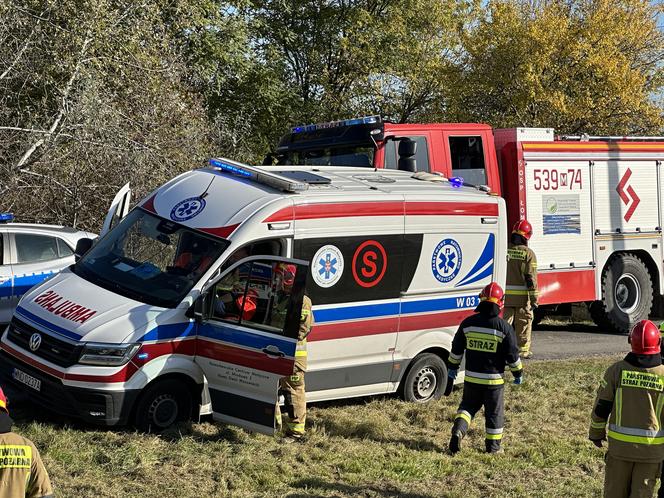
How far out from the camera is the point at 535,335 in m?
14.6

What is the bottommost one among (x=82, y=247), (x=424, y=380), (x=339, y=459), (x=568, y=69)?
(x=339, y=459)

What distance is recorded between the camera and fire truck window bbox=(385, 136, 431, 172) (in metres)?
12.0

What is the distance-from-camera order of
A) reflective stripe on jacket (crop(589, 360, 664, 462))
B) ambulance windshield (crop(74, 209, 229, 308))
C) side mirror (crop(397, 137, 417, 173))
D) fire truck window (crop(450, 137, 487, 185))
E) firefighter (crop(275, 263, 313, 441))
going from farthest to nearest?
fire truck window (crop(450, 137, 487, 185)), side mirror (crop(397, 137, 417, 173)), ambulance windshield (crop(74, 209, 229, 308)), firefighter (crop(275, 263, 313, 441)), reflective stripe on jacket (crop(589, 360, 664, 462))

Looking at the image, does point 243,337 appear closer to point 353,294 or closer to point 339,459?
point 339,459

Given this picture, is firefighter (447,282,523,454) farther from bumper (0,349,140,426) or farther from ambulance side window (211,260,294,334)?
bumper (0,349,140,426)

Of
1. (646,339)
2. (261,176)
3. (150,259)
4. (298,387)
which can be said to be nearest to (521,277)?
(261,176)

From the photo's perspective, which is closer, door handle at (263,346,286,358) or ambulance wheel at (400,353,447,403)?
door handle at (263,346,286,358)

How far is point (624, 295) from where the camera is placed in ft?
48.1

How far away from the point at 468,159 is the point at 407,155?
1.30 m

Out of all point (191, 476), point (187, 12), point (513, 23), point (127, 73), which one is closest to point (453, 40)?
point (513, 23)

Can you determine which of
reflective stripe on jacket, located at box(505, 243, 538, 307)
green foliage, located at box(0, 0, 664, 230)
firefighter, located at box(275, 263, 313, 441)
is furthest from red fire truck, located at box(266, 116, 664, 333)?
firefighter, located at box(275, 263, 313, 441)

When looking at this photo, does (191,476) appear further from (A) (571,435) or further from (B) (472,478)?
(A) (571,435)

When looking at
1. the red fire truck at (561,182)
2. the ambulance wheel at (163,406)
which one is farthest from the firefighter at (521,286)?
the ambulance wheel at (163,406)

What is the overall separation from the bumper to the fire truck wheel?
9.14 m
